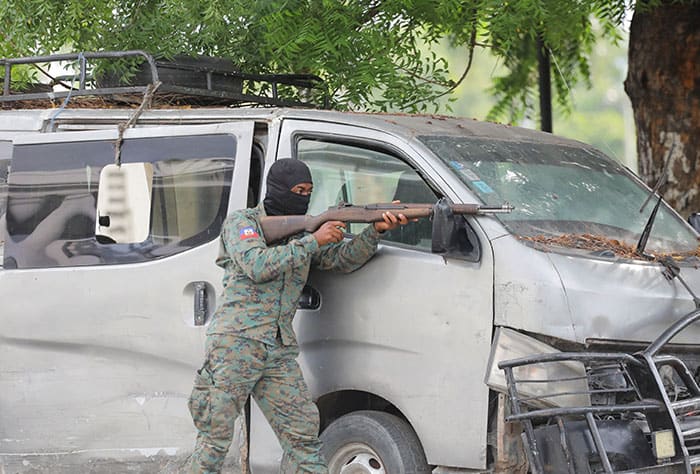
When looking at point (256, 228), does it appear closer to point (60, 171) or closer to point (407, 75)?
point (60, 171)

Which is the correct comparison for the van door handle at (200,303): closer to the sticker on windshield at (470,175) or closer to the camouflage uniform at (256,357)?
the camouflage uniform at (256,357)

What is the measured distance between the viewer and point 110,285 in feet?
18.7

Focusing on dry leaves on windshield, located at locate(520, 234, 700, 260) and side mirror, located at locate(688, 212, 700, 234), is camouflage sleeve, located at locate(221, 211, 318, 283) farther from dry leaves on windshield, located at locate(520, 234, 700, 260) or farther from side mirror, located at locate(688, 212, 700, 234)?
side mirror, located at locate(688, 212, 700, 234)

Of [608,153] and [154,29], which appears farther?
[154,29]

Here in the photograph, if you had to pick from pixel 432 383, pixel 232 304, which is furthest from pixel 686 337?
pixel 232 304

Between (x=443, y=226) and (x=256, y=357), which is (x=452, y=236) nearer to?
(x=443, y=226)

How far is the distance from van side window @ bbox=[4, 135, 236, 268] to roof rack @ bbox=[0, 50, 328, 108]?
19.1 inches

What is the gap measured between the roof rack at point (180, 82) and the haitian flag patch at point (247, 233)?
137 cm

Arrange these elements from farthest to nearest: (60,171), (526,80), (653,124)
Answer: (526,80) → (653,124) → (60,171)

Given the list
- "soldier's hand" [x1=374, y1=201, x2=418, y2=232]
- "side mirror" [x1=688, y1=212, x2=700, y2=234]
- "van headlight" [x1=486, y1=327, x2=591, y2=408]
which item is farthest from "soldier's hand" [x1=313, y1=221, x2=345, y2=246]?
"side mirror" [x1=688, y1=212, x2=700, y2=234]

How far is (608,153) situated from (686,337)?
5.75 feet

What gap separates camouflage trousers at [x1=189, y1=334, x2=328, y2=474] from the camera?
201 inches

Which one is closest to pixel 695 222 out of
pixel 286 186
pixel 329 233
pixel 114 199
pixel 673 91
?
pixel 329 233

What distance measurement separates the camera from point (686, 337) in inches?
194
